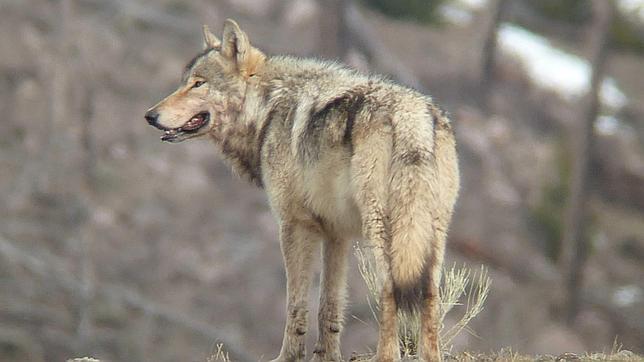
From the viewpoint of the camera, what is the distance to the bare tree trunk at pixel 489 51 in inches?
1278

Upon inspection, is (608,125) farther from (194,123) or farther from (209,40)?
(194,123)

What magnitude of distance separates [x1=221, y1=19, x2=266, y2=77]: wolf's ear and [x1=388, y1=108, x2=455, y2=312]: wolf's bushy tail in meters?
1.77

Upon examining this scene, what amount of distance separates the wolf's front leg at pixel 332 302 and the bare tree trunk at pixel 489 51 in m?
24.4

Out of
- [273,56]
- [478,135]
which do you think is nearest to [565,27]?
[478,135]

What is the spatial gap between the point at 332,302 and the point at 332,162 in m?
1.19

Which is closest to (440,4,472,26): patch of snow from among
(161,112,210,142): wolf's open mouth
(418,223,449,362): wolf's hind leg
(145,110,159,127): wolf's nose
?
(161,112,210,142): wolf's open mouth

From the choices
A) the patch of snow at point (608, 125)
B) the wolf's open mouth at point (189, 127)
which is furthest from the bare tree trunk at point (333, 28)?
the wolf's open mouth at point (189, 127)

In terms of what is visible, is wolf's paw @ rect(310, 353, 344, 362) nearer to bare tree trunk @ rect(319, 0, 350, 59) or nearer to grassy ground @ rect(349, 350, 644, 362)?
grassy ground @ rect(349, 350, 644, 362)

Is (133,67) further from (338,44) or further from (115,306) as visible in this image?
(115,306)

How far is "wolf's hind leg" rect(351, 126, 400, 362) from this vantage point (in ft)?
23.9

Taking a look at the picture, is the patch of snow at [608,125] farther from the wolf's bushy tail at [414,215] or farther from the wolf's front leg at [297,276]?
the wolf's bushy tail at [414,215]

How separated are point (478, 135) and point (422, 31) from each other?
4.80m

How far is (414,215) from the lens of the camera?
7.25 m

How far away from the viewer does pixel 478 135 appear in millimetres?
30281
